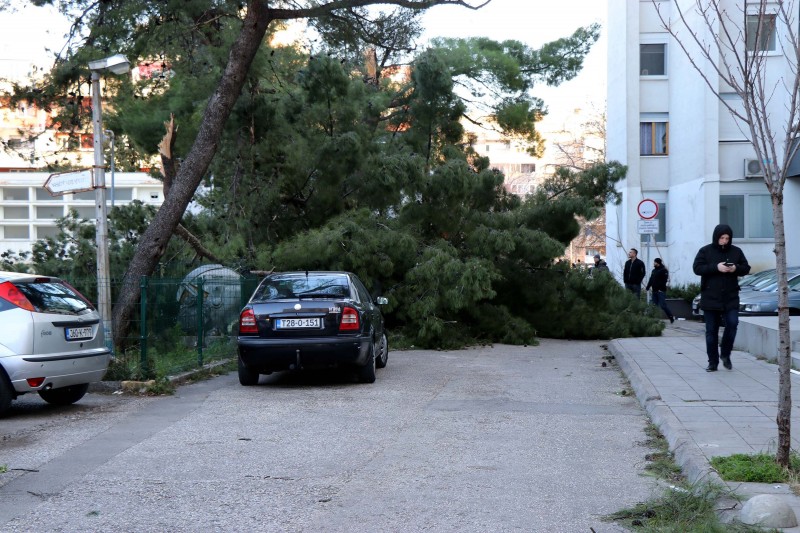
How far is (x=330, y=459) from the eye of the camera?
7277 millimetres

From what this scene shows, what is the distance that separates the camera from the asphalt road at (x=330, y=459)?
5.60 metres

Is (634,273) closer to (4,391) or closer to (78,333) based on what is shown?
(78,333)

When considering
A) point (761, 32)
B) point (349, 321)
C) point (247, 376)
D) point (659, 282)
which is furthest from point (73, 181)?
point (659, 282)

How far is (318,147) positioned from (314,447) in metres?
11.5

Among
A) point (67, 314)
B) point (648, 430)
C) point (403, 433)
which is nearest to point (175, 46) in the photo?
point (67, 314)

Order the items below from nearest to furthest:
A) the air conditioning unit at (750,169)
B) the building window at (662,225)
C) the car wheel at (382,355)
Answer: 1. the car wheel at (382,355)
2. the air conditioning unit at (750,169)
3. the building window at (662,225)

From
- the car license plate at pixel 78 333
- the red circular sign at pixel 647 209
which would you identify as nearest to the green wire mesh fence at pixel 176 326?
the car license plate at pixel 78 333

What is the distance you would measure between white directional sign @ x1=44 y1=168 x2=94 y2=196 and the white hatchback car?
2.42 meters

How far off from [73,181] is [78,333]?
324cm

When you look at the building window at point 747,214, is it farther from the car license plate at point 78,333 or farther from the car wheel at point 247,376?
the car license plate at point 78,333

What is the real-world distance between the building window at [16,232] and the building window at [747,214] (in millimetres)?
64772

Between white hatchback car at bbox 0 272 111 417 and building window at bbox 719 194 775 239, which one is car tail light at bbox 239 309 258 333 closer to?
white hatchback car at bbox 0 272 111 417

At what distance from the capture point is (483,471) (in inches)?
269

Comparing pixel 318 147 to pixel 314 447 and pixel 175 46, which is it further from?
pixel 314 447
